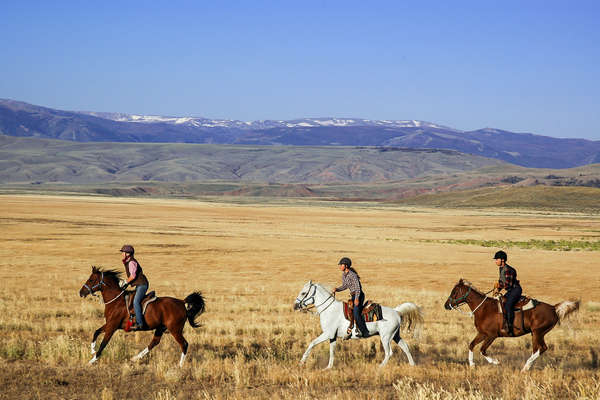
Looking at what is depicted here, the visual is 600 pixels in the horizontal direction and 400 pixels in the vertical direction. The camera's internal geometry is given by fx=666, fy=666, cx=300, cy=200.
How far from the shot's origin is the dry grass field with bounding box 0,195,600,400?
11.1m

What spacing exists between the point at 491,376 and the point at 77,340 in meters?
8.48

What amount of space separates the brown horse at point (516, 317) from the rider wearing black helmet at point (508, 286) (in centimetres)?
13

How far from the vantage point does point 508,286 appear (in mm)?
12609

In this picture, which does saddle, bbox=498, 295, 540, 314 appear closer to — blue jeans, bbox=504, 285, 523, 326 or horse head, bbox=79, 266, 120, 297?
blue jeans, bbox=504, 285, 523, 326

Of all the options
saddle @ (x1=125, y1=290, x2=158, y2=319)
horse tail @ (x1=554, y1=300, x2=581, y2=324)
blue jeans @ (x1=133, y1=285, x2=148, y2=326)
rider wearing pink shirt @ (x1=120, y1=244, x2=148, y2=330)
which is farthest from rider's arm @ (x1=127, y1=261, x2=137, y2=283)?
horse tail @ (x1=554, y1=300, x2=581, y2=324)

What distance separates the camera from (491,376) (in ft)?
39.4

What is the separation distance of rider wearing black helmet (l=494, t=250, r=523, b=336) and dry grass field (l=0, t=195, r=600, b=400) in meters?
0.99

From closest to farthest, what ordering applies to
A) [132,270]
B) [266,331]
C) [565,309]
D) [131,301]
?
1. [132,270]
2. [131,301]
3. [565,309]
4. [266,331]

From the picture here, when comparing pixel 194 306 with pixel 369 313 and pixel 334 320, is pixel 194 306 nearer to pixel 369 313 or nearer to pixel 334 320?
pixel 334 320

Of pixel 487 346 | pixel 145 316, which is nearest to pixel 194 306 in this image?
pixel 145 316

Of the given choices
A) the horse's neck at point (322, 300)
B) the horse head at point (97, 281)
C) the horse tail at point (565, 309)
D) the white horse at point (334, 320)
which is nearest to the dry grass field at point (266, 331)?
the horse tail at point (565, 309)

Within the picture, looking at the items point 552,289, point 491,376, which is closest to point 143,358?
point 491,376

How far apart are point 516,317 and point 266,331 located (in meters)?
6.58

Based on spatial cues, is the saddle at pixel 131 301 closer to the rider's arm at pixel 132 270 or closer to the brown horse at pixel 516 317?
the rider's arm at pixel 132 270
